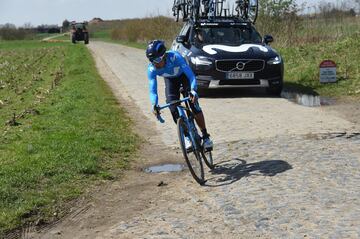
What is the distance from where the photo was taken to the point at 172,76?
7305 millimetres

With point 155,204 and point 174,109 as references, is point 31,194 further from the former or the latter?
point 174,109

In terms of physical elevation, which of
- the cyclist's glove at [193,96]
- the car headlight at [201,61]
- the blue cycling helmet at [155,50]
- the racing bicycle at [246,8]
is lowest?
the car headlight at [201,61]

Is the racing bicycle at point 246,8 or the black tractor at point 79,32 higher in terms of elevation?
the racing bicycle at point 246,8

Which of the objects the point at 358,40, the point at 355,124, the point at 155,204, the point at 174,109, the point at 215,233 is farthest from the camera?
the point at 358,40

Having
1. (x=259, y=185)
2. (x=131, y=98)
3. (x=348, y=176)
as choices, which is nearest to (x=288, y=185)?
(x=259, y=185)

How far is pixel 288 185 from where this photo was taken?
6.23 metres

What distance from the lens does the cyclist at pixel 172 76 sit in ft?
22.7

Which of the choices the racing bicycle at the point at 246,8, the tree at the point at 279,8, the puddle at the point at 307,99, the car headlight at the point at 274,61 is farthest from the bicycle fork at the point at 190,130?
the tree at the point at 279,8

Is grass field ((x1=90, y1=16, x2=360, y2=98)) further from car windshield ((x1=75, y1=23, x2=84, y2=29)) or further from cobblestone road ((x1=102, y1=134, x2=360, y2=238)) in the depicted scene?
car windshield ((x1=75, y1=23, x2=84, y2=29))

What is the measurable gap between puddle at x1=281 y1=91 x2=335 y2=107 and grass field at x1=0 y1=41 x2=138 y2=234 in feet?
13.6

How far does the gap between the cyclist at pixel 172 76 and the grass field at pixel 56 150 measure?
1.24 meters

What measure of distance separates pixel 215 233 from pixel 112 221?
3.95 ft

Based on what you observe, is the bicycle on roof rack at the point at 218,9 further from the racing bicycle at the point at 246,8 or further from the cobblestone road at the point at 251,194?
the cobblestone road at the point at 251,194

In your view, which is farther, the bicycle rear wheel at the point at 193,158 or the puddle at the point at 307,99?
the puddle at the point at 307,99
